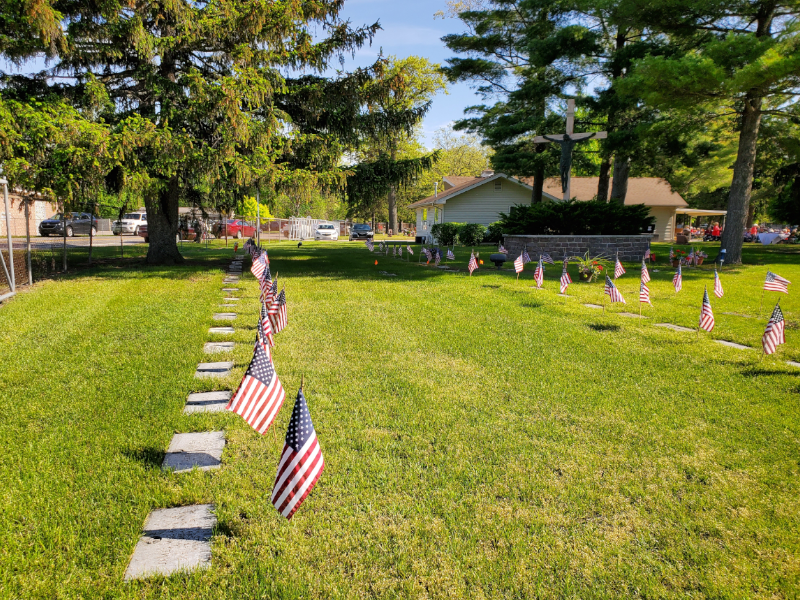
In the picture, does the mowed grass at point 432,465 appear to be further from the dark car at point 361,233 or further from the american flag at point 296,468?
the dark car at point 361,233

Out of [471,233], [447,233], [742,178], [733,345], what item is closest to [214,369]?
[733,345]

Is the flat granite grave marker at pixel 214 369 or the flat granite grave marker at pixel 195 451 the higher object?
the flat granite grave marker at pixel 214 369

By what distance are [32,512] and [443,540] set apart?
213cm

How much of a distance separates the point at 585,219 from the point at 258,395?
14.7 meters

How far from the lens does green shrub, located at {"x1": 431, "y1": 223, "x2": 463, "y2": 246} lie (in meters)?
27.2

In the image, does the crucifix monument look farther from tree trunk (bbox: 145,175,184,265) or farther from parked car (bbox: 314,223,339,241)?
parked car (bbox: 314,223,339,241)

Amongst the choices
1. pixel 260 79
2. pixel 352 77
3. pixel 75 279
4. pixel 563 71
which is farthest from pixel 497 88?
pixel 75 279

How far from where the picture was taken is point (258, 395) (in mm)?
3018

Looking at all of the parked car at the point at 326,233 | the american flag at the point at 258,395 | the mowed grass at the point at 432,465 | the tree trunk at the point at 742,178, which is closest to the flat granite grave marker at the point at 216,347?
the mowed grass at the point at 432,465

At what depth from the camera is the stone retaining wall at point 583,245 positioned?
1534cm

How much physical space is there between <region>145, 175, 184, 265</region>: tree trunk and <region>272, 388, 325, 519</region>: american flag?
12739 millimetres

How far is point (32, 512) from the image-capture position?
2557 millimetres

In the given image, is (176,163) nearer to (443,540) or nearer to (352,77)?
(352,77)

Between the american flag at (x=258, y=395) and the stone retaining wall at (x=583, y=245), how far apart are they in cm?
1341
